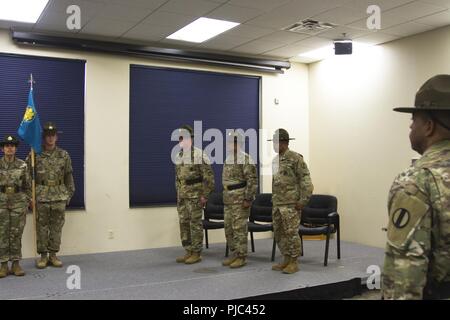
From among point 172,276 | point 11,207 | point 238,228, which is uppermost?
point 11,207

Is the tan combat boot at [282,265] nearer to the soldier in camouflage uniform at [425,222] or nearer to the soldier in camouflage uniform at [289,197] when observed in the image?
the soldier in camouflage uniform at [289,197]

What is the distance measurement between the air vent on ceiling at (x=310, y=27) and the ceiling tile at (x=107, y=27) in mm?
1957

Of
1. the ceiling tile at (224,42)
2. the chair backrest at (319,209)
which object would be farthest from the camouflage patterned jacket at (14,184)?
the chair backrest at (319,209)

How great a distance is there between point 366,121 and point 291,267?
9.30 ft

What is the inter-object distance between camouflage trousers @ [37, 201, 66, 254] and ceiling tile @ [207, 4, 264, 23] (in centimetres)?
272

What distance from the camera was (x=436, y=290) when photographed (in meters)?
1.46

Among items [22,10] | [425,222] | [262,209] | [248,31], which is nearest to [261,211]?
[262,209]

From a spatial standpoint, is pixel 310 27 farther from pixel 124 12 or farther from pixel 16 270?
pixel 16 270

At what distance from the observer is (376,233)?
6445 mm

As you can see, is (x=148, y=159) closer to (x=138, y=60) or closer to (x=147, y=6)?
(x=138, y=60)

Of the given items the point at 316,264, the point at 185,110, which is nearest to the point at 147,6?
the point at 185,110

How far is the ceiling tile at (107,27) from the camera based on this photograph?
5.39m

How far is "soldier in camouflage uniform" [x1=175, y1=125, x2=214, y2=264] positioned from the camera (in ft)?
17.5

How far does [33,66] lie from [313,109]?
4.28 m
